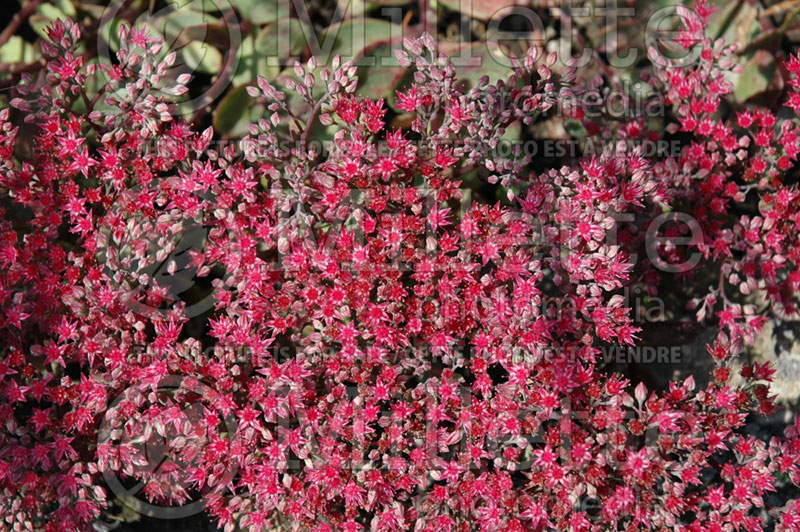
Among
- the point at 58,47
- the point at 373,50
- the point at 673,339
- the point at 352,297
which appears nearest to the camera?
the point at 352,297

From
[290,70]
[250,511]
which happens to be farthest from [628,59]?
[250,511]

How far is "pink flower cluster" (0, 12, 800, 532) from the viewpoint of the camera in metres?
2.16

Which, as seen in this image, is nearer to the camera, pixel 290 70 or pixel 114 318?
pixel 114 318

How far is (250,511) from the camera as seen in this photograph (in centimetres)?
223

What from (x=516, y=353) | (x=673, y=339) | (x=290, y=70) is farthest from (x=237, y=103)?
(x=673, y=339)

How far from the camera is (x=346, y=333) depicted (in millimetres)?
2164

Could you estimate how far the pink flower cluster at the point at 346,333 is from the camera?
216 cm

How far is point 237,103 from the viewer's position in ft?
8.39

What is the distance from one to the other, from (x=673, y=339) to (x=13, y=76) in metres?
2.86

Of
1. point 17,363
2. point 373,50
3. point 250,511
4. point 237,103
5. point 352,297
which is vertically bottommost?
point 250,511

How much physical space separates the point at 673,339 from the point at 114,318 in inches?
83.7

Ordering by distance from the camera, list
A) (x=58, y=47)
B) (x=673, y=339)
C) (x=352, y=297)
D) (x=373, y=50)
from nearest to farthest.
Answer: (x=352, y=297), (x=58, y=47), (x=373, y=50), (x=673, y=339)

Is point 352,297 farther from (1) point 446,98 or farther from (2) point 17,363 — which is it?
(2) point 17,363

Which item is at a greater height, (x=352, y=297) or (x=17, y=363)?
(x=352, y=297)
